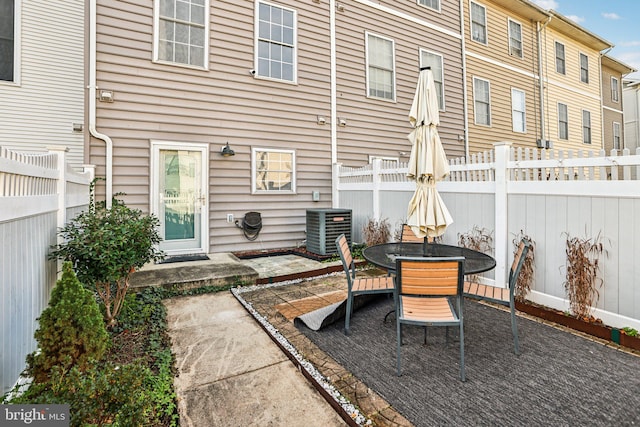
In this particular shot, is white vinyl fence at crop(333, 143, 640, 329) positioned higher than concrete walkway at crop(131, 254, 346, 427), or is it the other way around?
white vinyl fence at crop(333, 143, 640, 329)

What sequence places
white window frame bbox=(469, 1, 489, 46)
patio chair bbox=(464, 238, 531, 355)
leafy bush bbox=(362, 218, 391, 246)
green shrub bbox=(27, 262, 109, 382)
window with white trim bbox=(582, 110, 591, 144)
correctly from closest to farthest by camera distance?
green shrub bbox=(27, 262, 109, 382)
patio chair bbox=(464, 238, 531, 355)
leafy bush bbox=(362, 218, 391, 246)
white window frame bbox=(469, 1, 489, 46)
window with white trim bbox=(582, 110, 591, 144)

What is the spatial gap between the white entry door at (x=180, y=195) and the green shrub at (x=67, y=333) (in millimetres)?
3696

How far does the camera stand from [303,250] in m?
6.29

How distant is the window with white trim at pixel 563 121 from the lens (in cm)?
1173

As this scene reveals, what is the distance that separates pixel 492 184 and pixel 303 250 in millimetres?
3710

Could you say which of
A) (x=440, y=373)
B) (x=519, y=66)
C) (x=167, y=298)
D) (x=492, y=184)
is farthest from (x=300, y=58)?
(x=519, y=66)

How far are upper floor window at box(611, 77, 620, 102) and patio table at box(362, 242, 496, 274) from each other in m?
18.0

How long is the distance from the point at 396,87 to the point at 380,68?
67 centimetres

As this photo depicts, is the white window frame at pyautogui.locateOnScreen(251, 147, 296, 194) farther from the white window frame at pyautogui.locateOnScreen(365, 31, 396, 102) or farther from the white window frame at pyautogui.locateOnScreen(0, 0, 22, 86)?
the white window frame at pyautogui.locateOnScreen(0, 0, 22, 86)

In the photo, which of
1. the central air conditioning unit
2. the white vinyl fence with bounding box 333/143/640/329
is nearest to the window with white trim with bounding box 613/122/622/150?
the white vinyl fence with bounding box 333/143/640/329

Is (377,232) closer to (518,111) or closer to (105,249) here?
(105,249)

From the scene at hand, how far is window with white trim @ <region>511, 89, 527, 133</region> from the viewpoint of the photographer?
10594 millimetres

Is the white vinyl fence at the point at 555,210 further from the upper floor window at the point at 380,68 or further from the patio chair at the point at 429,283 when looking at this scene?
the upper floor window at the point at 380,68

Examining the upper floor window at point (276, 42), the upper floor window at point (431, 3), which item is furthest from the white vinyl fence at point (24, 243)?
the upper floor window at point (431, 3)
